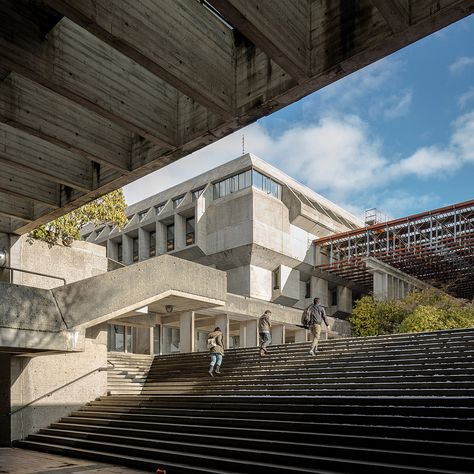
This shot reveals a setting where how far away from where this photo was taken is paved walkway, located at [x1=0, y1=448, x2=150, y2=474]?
9219mm

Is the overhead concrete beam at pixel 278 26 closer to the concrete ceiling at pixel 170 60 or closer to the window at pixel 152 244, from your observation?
→ the concrete ceiling at pixel 170 60

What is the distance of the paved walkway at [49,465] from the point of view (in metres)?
9.22

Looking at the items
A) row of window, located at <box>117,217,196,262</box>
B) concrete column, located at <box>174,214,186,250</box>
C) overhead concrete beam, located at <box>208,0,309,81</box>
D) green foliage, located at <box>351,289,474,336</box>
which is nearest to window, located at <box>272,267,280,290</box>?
row of window, located at <box>117,217,196,262</box>

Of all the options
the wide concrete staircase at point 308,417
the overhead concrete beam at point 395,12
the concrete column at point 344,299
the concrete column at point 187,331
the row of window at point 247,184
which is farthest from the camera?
the concrete column at point 344,299

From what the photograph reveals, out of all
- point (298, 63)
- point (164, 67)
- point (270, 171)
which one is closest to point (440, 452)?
point (298, 63)

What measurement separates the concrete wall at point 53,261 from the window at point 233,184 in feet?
62.9

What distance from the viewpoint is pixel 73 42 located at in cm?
659

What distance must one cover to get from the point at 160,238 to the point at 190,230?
336cm

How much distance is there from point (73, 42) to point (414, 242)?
33.8 meters

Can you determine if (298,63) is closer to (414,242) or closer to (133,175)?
(133,175)

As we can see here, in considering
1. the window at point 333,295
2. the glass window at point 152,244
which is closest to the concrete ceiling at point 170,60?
the glass window at point 152,244

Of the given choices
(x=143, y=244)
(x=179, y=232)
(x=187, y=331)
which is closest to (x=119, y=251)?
(x=143, y=244)

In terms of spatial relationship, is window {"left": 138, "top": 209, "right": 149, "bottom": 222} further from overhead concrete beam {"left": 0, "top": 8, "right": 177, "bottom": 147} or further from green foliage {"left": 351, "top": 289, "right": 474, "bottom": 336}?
overhead concrete beam {"left": 0, "top": 8, "right": 177, "bottom": 147}

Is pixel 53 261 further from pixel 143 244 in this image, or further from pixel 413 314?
pixel 143 244
